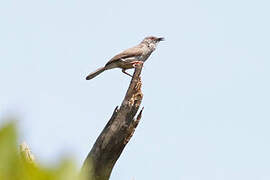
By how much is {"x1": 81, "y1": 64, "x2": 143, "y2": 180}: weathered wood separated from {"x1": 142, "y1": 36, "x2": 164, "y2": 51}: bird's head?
502 cm

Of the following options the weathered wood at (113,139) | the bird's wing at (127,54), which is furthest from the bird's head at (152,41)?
the weathered wood at (113,139)

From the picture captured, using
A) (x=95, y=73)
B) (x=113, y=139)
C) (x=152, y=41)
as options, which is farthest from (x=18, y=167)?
(x=152, y=41)

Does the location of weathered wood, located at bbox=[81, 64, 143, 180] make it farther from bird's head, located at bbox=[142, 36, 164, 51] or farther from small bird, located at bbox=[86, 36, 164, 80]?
bird's head, located at bbox=[142, 36, 164, 51]

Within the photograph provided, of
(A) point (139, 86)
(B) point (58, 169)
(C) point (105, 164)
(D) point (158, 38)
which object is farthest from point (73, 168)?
(D) point (158, 38)

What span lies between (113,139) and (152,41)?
19.1 feet

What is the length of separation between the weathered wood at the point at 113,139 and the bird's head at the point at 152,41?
5.02 m

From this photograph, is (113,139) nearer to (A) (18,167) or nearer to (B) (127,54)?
(B) (127,54)

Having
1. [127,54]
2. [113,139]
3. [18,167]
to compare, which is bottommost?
[113,139]

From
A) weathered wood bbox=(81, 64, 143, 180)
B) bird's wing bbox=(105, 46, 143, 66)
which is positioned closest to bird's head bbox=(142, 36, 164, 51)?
bird's wing bbox=(105, 46, 143, 66)

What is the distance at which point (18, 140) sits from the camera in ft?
2.72

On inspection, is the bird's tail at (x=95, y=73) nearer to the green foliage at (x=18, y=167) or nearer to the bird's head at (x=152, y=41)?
the bird's head at (x=152, y=41)

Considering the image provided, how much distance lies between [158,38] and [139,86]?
17.4 ft

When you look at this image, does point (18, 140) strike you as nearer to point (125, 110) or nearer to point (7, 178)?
point (7, 178)

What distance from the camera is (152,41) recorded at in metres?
11.4
